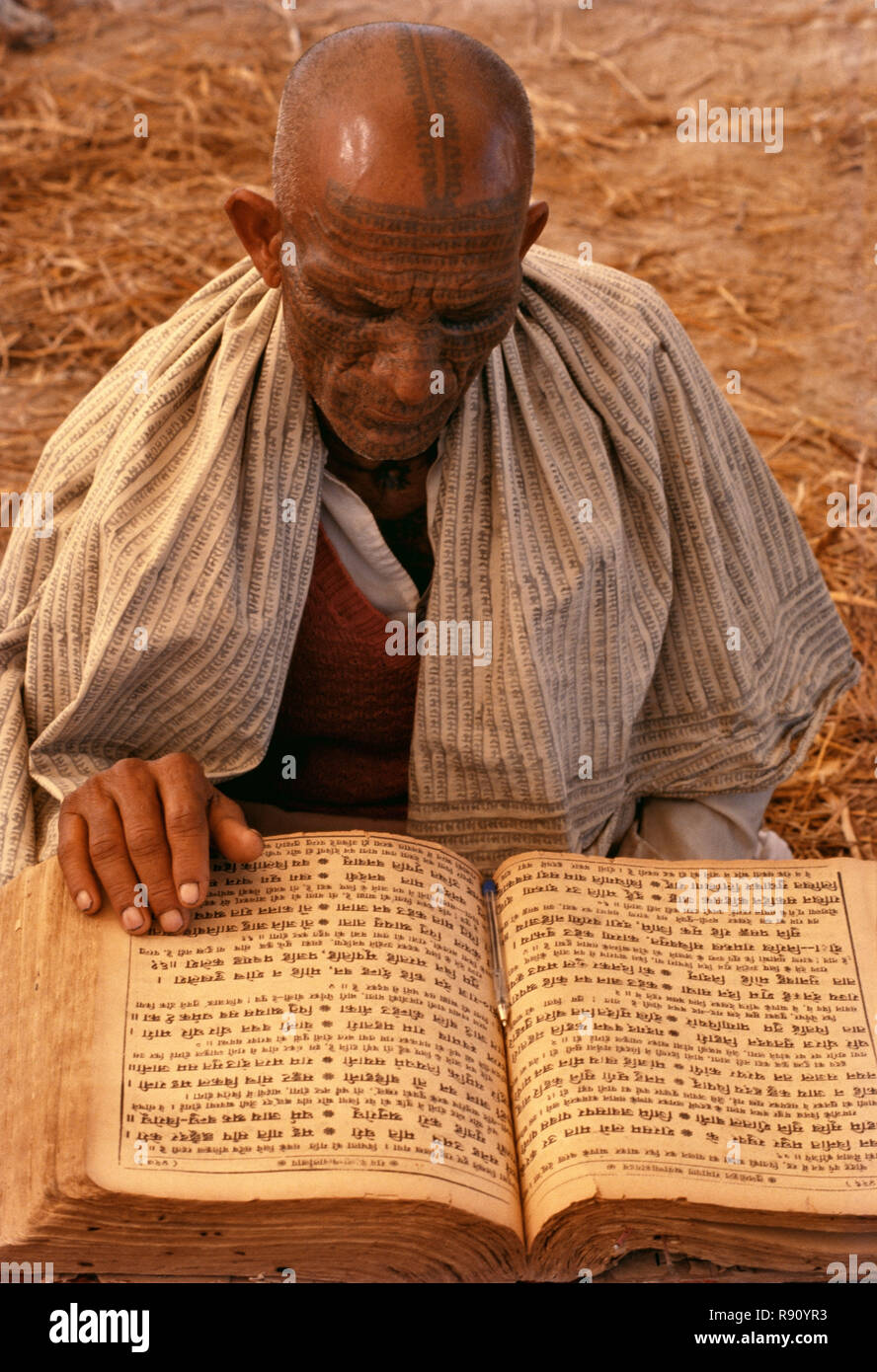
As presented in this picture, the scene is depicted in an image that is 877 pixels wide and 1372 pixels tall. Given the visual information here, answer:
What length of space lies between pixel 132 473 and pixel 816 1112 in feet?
2.44

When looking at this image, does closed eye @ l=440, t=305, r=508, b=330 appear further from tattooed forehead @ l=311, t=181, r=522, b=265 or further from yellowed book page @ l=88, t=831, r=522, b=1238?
yellowed book page @ l=88, t=831, r=522, b=1238

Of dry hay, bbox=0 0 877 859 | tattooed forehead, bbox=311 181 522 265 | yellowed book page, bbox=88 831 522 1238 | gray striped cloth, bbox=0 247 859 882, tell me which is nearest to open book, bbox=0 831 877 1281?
yellowed book page, bbox=88 831 522 1238

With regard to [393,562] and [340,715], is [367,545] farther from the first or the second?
[340,715]

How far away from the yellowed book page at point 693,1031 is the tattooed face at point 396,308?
37 cm

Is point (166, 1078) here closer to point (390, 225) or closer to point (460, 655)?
point (460, 655)

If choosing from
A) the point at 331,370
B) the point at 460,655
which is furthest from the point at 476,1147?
the point at 331,370

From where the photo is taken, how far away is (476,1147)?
1199mm

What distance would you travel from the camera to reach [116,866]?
1.27m

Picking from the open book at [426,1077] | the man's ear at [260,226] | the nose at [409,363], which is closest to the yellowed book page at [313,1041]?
the open book at [426,1077]

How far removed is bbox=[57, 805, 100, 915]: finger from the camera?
1.26m

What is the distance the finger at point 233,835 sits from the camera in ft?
4.21

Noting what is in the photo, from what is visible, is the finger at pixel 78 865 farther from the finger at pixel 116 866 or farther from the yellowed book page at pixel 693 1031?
the yellowed book page at pixel 693 1031

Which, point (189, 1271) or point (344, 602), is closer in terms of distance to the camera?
point (189, 1271)

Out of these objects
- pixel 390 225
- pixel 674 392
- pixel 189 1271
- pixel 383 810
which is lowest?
pixel 189 1271
